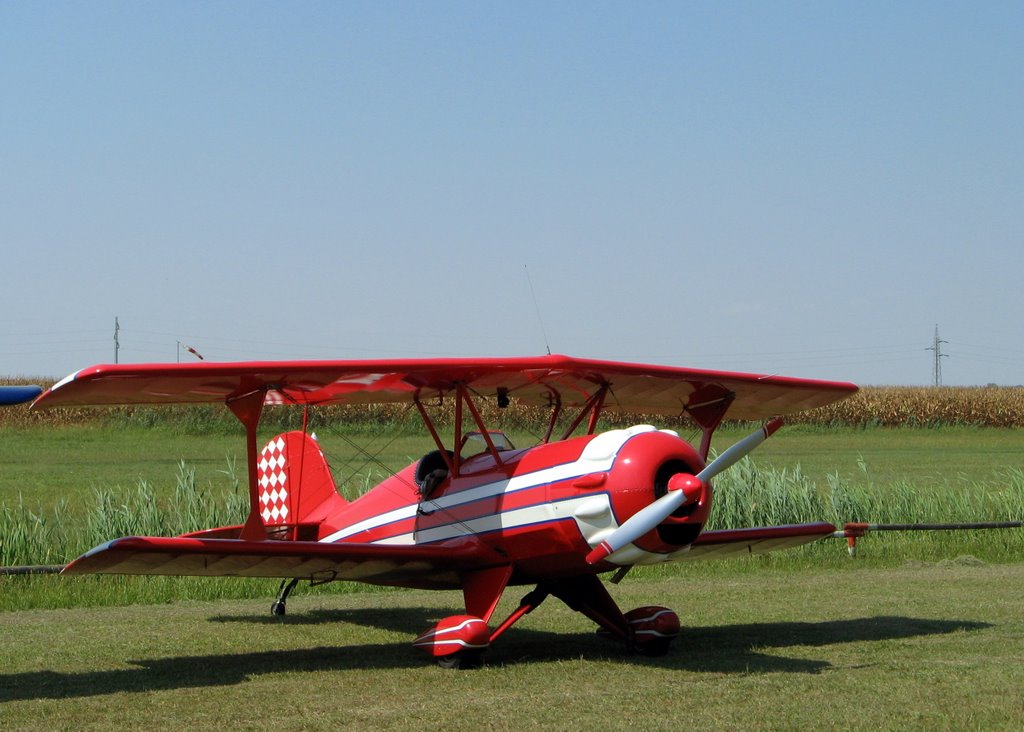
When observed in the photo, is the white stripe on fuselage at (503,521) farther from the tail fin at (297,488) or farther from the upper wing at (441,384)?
the tail fin at (297,488)

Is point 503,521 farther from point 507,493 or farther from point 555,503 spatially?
point 555,503

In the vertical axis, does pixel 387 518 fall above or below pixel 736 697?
above

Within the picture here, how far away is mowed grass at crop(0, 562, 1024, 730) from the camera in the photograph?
288 inches

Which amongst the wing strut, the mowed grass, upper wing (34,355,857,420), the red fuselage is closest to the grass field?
the mowed grass

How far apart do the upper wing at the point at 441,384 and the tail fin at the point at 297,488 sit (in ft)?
4.77

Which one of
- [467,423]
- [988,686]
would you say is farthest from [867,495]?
[467,423]

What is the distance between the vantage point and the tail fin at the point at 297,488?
12328 mm

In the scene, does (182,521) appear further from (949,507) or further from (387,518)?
(949,507)

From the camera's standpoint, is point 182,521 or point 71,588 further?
point 182,521

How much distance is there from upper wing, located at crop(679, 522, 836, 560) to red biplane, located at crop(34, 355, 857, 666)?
0.02m

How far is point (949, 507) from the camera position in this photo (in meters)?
19.5

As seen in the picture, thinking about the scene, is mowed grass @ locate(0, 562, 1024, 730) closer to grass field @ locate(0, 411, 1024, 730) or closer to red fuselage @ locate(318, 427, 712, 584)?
grass field @ locate(0, 411, 1024, 730)

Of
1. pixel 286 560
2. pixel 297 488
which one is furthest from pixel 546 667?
pixel 297 488

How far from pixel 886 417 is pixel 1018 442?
5.88 meters
